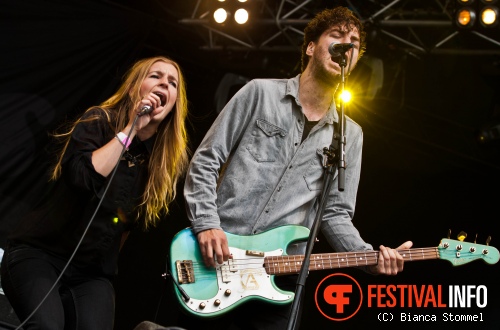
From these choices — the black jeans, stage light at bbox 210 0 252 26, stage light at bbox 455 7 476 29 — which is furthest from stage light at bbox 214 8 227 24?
the black jeans

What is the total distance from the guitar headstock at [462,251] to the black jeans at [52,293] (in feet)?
5.71

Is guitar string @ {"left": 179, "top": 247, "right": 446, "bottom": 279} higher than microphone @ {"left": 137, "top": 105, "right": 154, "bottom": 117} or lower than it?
lower

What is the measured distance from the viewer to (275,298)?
3225mm

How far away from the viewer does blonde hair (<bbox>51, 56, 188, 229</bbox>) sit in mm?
3432

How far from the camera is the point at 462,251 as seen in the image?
370 centimetres

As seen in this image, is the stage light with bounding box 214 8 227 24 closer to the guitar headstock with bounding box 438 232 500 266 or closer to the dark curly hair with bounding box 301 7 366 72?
the dark curly hair with bounding box 301 7 366 72

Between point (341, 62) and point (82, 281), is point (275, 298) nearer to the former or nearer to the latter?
point (82, 281)

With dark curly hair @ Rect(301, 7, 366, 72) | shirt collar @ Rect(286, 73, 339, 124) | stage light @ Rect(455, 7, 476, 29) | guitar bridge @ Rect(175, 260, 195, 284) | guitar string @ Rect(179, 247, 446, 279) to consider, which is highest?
stage light @ Rect(455, 7, 476, 29)

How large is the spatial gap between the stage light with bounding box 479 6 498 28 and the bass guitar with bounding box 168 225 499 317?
285 cm

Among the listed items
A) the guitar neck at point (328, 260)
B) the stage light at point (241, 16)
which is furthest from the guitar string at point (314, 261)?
the stage light at point (241, 16)

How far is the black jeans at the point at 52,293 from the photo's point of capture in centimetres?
283

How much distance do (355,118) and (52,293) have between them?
407 centimetres

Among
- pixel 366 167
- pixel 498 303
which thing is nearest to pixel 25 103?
pixel 366 167

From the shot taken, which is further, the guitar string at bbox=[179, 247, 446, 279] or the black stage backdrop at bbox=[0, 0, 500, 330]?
the black stage backdrop at bbox=[0, 0, 500, 330]
